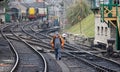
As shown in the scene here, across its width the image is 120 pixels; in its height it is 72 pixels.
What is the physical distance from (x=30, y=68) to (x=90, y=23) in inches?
896

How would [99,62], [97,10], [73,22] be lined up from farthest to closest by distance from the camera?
[73,22]
[97,10]
[99,62]

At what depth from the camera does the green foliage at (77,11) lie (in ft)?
155

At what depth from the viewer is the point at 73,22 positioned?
48469 millimetres

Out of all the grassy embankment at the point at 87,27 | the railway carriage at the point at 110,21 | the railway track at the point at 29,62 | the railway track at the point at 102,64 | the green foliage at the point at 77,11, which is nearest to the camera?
the railway track at the point at 102,64

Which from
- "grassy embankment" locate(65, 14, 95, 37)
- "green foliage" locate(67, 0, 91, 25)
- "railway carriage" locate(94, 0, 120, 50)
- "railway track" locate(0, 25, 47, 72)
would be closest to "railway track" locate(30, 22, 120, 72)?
"railway carriage" locate(94, 0, 120, 50)

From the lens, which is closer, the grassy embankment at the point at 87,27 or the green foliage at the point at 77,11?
the grassy embankment at the point at 87,27

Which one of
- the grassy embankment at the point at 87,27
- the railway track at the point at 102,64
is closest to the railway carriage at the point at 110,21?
the railway track at the point at 102,64

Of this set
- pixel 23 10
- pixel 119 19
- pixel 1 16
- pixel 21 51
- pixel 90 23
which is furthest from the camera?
pixel 23 10

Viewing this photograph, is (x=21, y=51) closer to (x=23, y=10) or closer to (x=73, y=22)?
(x=73, y=22)

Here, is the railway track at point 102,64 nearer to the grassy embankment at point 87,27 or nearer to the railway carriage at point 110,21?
the railway carriage at point 110,21

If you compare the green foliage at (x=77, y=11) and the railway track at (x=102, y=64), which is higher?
the green foliage at (x=77, y=11)

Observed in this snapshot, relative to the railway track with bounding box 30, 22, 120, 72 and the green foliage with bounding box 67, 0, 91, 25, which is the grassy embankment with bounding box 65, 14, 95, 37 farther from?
the railway track with bounding box 30, 22, 120, 72

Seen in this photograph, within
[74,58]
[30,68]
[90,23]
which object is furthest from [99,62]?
[90,23]

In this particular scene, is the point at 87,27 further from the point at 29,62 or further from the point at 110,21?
the point at 29,62
